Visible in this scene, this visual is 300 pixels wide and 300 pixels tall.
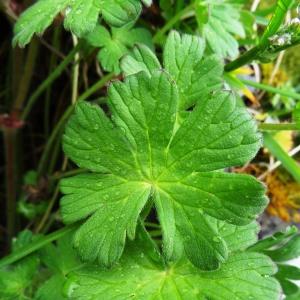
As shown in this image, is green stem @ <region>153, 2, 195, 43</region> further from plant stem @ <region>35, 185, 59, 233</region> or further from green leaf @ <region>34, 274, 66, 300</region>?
green leaf @ <region>34, 274, 66, 300</region>

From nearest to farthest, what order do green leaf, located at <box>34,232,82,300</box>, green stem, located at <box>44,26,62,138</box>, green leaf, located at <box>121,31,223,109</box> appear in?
green leaf, located at <box>121,31,223,109</box> < green leaf, located at <box>34,232,82,300</box> < green stem, located at <box>44,26,62,138</box>

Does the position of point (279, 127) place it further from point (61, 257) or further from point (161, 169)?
point (61, 257)

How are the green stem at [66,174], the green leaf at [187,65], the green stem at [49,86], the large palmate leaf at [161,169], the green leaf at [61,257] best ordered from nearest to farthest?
the large palmate leaf at [161,169]
the green leaf at [187,65]
the green leaf at [61,257]
the green stem at [66,174]
the green stem at [49,86]

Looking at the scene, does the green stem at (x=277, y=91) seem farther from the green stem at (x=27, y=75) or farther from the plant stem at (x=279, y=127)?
the green stem at (x=27, y=75)

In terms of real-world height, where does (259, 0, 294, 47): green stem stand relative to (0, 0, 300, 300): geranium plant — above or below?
above

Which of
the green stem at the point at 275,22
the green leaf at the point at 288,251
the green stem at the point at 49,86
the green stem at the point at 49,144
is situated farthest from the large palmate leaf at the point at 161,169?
the green stem at the point at 49,86

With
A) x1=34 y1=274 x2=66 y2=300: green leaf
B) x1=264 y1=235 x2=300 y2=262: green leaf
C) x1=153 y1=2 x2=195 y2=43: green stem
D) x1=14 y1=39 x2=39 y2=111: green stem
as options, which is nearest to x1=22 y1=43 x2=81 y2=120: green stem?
x1=14 y1=39 x2=39 y2=111: green stem
